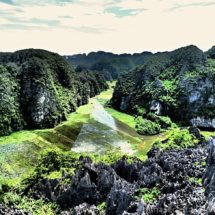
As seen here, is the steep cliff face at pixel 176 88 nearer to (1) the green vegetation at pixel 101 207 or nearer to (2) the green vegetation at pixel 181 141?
(2) the green vegetation at pixel 181 141

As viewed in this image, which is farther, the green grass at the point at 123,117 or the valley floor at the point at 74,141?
the green grass at the point at 123,117

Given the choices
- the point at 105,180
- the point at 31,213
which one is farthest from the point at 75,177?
the point at 31,213

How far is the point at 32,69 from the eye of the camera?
128 meters

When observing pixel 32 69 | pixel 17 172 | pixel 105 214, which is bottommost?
pixel 17 172

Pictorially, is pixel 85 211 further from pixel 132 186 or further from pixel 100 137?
pixel 100 137

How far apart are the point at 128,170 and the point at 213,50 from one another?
126604 millimetres

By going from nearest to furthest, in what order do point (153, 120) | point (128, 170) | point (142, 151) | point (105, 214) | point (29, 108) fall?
point (105, 214)
point (128, 170)
point (142, 151)
point (29, 108)
point (153, 120)

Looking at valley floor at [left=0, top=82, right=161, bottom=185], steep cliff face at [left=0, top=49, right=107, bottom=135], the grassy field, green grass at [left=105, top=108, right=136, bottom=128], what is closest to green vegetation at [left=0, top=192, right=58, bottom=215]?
the grassy field

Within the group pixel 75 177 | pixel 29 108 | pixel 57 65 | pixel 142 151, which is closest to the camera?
pixel 75 177

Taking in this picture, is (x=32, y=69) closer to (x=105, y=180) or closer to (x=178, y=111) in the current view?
(x=178, y=111)

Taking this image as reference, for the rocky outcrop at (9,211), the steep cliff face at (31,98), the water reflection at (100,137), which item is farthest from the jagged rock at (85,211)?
the steep cliff face at (31,98)

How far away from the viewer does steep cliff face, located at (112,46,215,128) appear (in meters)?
130

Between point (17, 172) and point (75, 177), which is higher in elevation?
point (75, 177)

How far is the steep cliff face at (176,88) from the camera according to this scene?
130 metres
